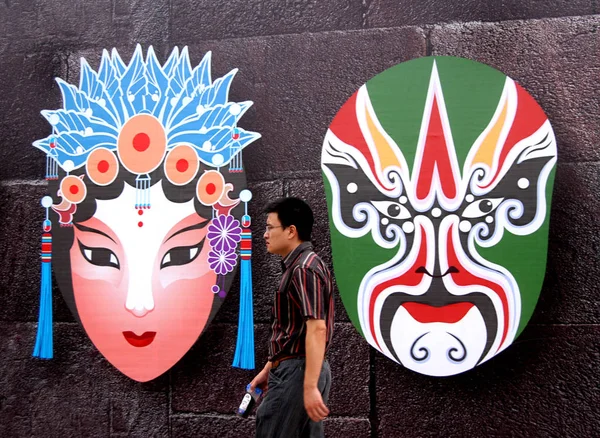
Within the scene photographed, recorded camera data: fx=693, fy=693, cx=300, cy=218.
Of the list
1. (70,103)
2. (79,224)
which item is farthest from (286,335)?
(70,103)

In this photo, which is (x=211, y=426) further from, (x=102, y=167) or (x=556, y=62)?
(x=556, y=62)

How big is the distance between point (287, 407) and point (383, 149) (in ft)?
5.69

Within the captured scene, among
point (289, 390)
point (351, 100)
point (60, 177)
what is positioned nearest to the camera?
point (289, 390)

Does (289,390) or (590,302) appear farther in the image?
(590,302)

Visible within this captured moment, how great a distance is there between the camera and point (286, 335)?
281 cm

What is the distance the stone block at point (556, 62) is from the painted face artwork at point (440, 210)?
8 cm

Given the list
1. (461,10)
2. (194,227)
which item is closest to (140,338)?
(194,227)

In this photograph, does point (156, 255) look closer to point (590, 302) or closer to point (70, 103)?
point (70, 103)

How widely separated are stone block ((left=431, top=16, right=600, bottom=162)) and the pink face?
1.90m

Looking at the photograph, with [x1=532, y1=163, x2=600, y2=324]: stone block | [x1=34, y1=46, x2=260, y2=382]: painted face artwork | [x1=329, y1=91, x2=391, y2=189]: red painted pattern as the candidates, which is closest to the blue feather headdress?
[x1=34, y1=46, x2=260, y2=382]: painted face artwork

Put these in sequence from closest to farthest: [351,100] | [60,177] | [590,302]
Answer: [590,302] → [351,100] → [60,177]

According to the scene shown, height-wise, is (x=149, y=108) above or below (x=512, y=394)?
above

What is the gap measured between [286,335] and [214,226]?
4.67 ft

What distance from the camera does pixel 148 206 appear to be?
4172 millimetres
